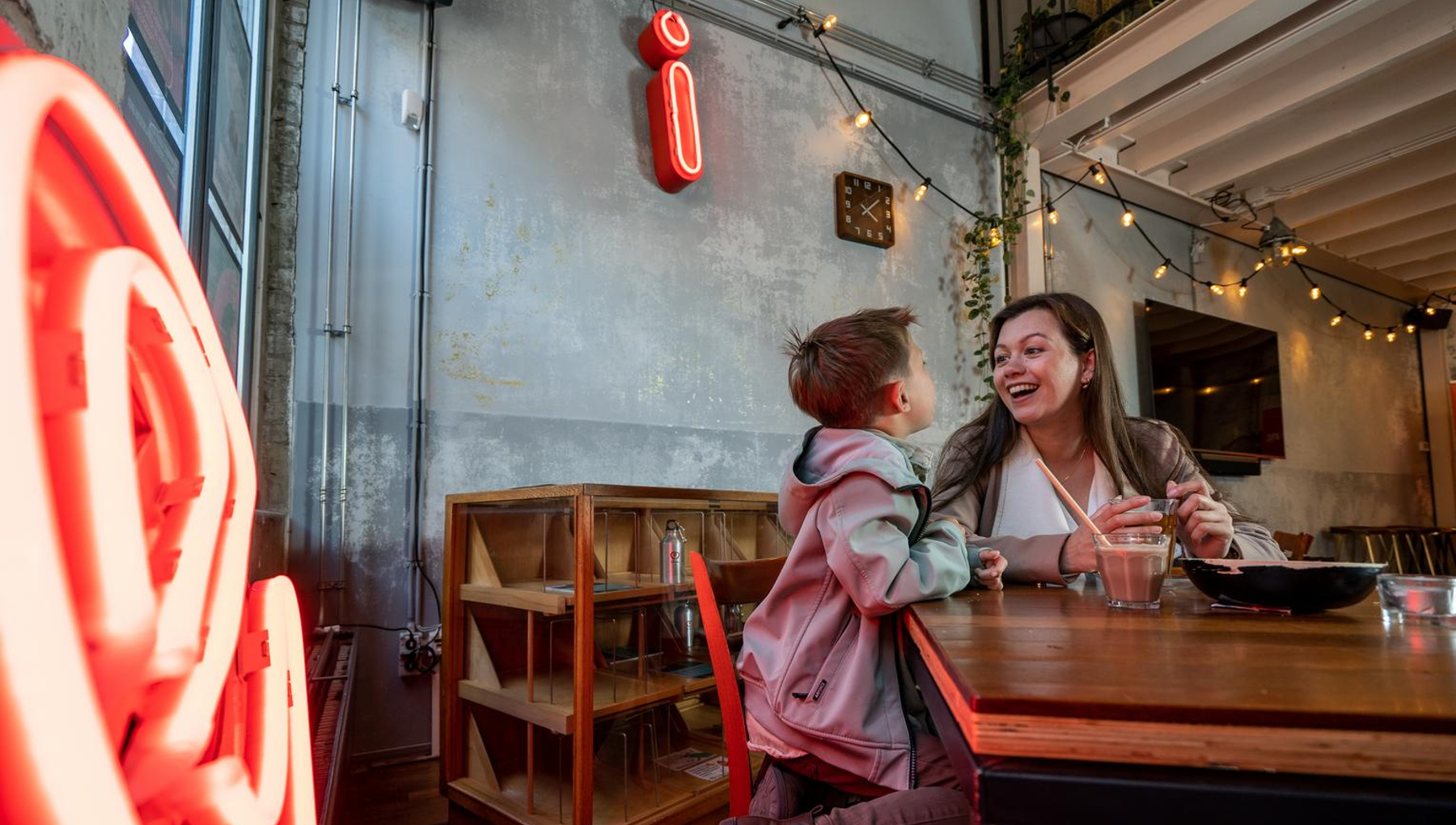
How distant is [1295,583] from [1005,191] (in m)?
4.70

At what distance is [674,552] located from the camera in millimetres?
2818

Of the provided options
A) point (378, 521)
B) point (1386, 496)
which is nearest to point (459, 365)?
point (378, 521)

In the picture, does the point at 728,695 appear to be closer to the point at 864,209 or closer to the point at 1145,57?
the point at 864,209

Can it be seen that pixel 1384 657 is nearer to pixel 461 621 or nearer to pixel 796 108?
pixel 461 621

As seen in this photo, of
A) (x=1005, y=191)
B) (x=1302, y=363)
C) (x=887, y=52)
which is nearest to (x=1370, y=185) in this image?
(x=1302, y=363)

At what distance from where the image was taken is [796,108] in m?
4.38

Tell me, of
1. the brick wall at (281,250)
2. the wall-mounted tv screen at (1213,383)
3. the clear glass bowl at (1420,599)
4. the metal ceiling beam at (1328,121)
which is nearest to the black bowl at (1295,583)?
the clear glass bowl at (1420,599)

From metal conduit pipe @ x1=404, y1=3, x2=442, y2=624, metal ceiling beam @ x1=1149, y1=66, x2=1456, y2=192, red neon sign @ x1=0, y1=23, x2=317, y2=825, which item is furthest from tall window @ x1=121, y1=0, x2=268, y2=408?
metal ceiling beam @ x1=1149, y1=66, x2=1456, y2=192

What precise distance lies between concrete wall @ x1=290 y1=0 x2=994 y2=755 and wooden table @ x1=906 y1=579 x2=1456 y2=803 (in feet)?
8.66

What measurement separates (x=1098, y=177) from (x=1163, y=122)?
51cm

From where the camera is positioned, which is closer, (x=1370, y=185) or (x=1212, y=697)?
(x=1212, y=697)

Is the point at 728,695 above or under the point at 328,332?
under

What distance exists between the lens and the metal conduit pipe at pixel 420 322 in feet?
9.76

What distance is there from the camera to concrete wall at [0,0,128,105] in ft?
2.11
